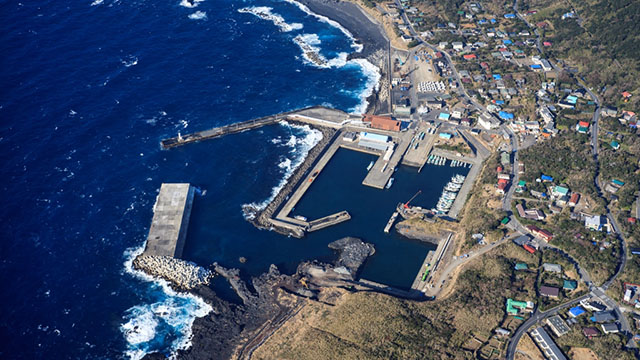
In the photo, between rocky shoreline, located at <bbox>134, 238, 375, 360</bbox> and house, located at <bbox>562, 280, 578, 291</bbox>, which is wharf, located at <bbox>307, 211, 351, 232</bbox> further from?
house, located at <bbox>562, 280, 578, 291</bbox>

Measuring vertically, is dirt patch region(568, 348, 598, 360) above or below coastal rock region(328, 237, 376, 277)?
above

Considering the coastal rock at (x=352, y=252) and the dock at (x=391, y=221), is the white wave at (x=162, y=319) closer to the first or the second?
the coastal rock at (x=352, y=252)

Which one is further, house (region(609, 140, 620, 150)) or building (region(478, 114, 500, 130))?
building (region(478, 114, 500, 130))

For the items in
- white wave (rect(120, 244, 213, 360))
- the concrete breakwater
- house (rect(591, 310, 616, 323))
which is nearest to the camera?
house (rect(591, 310, 616, 323))

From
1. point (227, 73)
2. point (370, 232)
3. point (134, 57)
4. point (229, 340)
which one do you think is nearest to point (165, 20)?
point (134, 57)

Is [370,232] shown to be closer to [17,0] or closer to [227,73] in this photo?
[227,73]

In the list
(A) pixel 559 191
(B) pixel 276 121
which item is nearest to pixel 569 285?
(A) pixel 559 191

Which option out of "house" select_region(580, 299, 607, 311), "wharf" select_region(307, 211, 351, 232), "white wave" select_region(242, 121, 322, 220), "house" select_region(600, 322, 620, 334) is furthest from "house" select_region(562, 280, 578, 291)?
"white wave" select_region(242, 121, 322, 220)

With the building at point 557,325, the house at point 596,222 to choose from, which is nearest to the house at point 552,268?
the building at point 557,325
